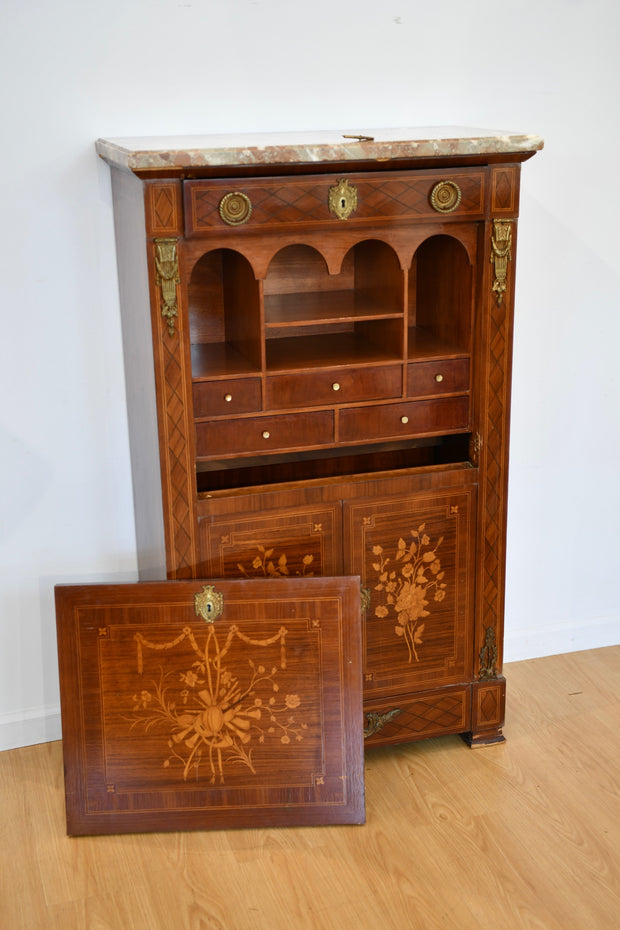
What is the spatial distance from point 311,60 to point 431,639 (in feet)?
5.28

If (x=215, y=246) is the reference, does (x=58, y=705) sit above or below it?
below

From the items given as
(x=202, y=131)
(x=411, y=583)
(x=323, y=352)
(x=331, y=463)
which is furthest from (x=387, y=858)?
(x=202, y=131)

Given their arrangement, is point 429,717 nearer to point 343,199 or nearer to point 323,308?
point 323,308

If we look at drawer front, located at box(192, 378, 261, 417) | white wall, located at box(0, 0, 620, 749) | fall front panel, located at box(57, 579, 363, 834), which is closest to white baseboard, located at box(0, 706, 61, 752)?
white wall, located at box(0, 0, 620, 749)

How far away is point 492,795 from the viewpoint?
8.85ft

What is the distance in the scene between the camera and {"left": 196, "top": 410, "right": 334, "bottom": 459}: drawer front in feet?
8.17

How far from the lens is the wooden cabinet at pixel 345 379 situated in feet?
7.70

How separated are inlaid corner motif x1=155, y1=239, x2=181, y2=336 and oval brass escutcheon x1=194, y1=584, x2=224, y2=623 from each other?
0.65 m

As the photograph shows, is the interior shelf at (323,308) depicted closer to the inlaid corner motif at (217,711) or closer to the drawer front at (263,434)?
the drawer front at (263,434)

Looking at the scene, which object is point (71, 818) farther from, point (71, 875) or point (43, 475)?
point (43, 475)

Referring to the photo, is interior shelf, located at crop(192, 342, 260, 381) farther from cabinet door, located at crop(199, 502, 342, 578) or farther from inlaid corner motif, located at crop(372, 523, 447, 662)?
inlaid corner motif, located at crop(372, 523, 447, 662)

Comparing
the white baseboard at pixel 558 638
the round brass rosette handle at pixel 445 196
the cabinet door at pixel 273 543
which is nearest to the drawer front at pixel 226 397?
the cabinet door at pixel 273 543

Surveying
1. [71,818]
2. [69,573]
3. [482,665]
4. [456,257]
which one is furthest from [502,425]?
[71,818]

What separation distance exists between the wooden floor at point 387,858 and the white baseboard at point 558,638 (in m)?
0.49
